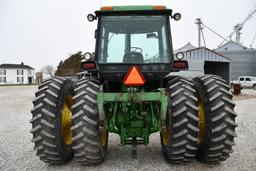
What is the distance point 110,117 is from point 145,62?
1076mm

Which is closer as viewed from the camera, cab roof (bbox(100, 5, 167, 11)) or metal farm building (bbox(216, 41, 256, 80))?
cab roof (bbox(100, 5, 167, 11))

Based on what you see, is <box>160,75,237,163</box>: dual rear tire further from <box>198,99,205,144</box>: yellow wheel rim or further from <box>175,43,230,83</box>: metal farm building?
<box>175,43,230,83</box>: metal farm building

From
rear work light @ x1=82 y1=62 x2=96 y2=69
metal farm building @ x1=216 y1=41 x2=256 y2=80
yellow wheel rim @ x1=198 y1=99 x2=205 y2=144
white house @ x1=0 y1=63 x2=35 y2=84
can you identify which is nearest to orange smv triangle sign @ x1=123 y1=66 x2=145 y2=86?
rear work light @ x1=82 y1=62 x2=96 y2=69

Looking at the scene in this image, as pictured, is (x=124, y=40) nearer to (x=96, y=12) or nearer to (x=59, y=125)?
(x=96, y=12)

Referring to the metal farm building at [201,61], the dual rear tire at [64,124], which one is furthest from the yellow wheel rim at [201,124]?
the metal farm building at [201,61]

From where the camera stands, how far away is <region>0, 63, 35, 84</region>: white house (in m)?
88.7

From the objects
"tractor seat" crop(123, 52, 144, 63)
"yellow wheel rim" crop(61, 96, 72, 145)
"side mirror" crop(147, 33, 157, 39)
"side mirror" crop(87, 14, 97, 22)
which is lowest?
"yellow wheel rim" crop(61, 96, 72, 145)

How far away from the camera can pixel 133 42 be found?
554cm

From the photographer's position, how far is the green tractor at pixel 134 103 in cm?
474

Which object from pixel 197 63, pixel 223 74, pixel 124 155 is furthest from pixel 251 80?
pixel 124 155

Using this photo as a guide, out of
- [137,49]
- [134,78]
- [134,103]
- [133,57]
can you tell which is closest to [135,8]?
[137,49]

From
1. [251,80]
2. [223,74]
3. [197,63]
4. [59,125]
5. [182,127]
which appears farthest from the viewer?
[251,80]

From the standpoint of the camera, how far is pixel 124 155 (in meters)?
5.80

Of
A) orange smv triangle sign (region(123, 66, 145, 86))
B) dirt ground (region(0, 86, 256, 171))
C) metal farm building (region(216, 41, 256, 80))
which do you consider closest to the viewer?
orange smv triangle sign (region(123, 66, 145, 86))
